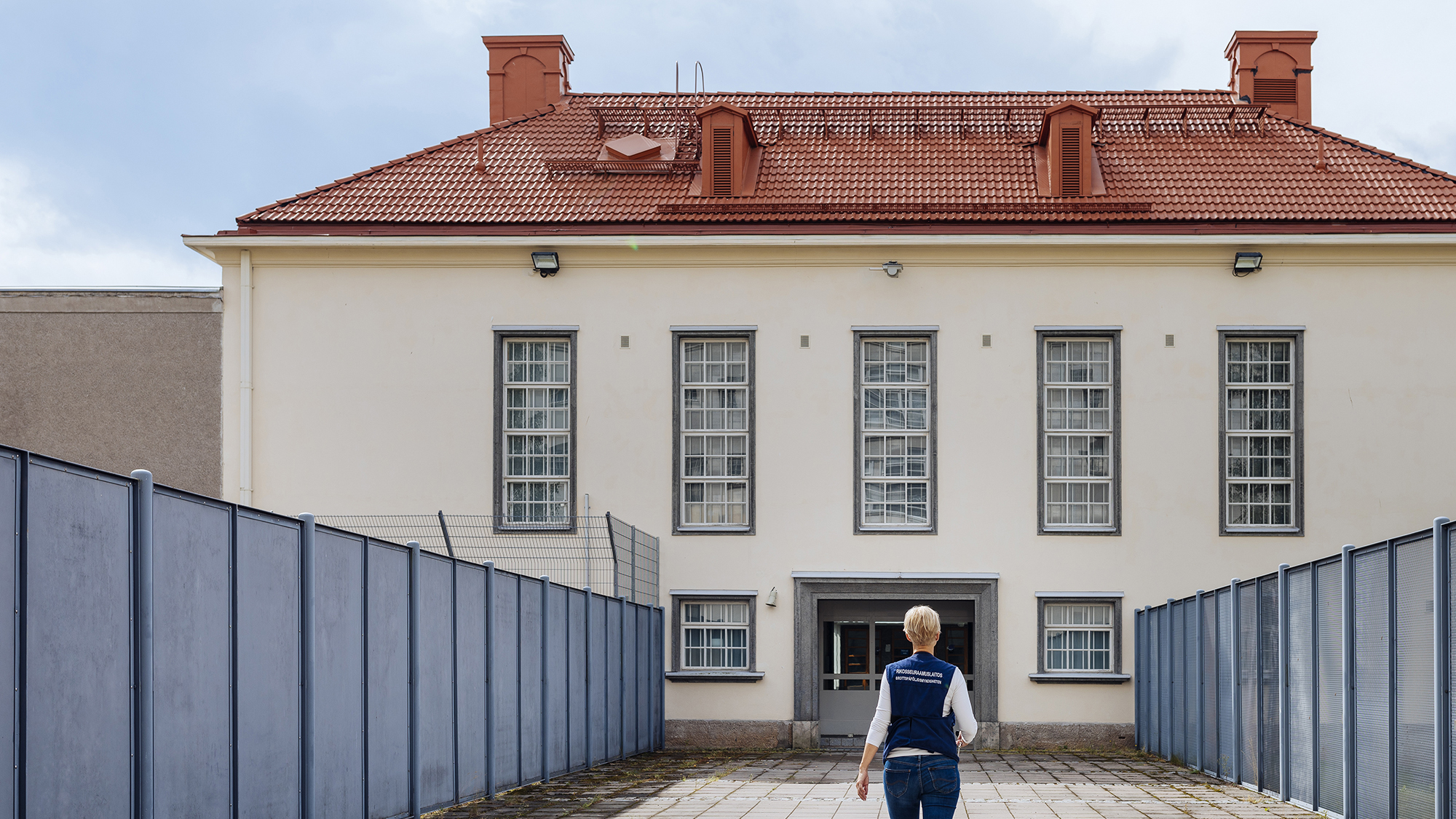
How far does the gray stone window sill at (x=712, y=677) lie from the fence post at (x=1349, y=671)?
41.7 feet

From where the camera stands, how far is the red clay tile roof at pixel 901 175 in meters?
23.2

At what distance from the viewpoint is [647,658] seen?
2078cm

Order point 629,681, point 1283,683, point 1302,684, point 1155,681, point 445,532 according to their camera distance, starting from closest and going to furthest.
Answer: point 1302,684 < point 1283,683 < point 629,681 < point 1155,681 < point 445,532

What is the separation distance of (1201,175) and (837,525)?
8.34 m

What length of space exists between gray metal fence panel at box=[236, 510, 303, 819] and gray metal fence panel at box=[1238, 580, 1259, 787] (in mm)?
8674

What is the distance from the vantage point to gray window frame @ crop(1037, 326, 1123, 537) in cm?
2264

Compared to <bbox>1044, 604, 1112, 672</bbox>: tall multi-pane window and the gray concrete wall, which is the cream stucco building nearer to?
<bbox>1044, 604, 1112, 672</bbox>: tall multi-pane window

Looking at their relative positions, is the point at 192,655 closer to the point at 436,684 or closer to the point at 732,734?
the point at 436,684

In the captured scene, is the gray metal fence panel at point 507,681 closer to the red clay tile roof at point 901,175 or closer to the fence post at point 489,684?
the fence post at point 489,684

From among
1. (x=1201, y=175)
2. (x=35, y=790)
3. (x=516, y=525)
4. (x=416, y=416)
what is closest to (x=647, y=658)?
(x=516, y=525)

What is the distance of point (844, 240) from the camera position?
22703 millimetres

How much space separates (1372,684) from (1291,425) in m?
13.3

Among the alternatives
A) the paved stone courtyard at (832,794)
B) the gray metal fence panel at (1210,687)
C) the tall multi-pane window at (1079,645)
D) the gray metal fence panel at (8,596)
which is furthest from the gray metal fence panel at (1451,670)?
the tall multi-pane window at (1079,645)

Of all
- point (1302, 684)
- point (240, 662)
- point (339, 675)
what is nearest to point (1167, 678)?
point (1302, 684)
